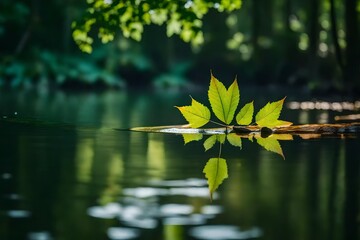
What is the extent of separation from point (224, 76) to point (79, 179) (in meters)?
39.0

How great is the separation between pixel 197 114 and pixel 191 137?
2.41 ft

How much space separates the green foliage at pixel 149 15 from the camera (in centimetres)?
939

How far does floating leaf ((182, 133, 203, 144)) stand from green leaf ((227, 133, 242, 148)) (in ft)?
1.18

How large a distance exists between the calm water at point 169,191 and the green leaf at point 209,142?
13 cm

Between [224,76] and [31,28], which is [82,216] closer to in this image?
[31,28]

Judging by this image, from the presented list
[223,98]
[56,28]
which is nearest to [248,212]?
[223,98]

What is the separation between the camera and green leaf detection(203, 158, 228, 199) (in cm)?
575

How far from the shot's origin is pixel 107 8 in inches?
372

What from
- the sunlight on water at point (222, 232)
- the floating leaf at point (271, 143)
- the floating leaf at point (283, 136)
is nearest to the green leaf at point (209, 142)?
the floating leaf at point (271, 143)

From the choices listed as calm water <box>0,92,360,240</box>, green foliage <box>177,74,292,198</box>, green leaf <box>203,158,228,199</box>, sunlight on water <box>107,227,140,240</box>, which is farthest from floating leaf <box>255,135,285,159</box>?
sunlight on water <box>107,227,140,240</box>

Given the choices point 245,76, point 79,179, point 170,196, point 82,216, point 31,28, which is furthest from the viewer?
point 245,76

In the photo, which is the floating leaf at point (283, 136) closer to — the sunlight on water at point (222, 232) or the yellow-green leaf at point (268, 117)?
the yellow-green leaf at point (268, 117)

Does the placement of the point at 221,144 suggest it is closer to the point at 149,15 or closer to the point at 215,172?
the point at 149,15

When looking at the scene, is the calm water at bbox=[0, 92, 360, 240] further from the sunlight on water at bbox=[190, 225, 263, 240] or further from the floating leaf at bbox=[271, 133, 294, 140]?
the floating leaf at bbox=[271, 133, 294, 140]
